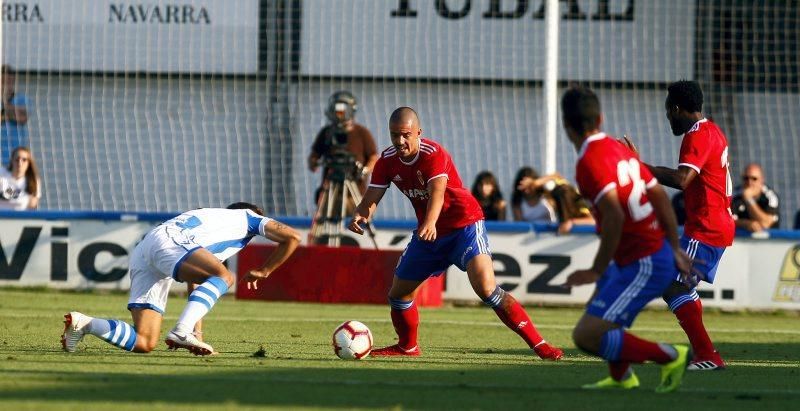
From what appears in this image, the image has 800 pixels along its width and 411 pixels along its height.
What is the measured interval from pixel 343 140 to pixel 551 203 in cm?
244

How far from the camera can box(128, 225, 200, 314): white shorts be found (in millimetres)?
9008

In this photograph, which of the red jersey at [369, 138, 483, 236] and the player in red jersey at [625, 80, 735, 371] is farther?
the red jersey at [369, 138, 483, 236]

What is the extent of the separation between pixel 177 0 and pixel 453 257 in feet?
31.6

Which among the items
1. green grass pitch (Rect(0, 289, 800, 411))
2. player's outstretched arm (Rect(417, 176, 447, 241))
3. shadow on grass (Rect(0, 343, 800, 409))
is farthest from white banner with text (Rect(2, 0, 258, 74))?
shadow on grass (Rect(0, 343, 800, 409))

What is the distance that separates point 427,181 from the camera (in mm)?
9266

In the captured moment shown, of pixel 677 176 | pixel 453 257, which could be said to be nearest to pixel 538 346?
pixel 453 257

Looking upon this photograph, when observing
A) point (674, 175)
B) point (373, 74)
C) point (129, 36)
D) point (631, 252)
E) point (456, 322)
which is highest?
point (129, 36)

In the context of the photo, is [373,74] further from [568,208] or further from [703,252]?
[703,252]

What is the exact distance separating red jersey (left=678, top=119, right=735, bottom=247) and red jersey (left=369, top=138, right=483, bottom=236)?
141 centimetres

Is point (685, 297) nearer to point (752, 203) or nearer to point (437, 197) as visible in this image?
point (437, 197)

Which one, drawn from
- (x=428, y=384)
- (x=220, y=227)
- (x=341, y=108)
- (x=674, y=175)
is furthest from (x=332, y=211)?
(x=428, y=384)

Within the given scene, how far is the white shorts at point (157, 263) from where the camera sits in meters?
9.01

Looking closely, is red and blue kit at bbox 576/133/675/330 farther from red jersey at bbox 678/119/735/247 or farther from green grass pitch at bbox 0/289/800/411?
red jersey at bbox 678/119/735/247

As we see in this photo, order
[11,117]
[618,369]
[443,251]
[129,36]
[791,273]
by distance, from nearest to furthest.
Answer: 1. [618,369]
2. [443,251]
3. [791,273]
4. [11,117]
5. [129,36]
